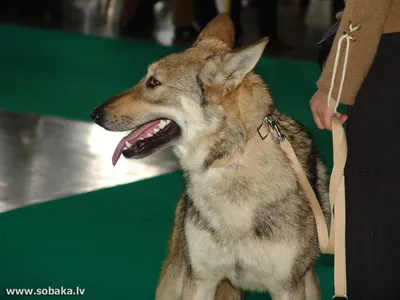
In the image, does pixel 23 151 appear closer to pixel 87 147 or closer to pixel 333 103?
pixel 87 147

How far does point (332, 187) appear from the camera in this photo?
2.66 meters

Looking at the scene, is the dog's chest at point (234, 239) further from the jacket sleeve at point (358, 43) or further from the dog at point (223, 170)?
the jacket sleeve at point (358, 43)

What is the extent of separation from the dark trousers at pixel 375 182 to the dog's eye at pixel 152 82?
757mm

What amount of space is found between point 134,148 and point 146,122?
0.35 feet

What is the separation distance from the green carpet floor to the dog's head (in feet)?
3.48

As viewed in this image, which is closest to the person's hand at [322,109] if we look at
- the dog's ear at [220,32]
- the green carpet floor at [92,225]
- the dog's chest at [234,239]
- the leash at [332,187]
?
the leash at [332,187]

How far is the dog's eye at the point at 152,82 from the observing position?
296 centimetres

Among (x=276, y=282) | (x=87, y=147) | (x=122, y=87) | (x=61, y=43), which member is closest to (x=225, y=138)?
(x=276, y=282)

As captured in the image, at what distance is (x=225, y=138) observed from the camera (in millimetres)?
2842

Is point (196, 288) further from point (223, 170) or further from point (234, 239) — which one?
point (223, 170)

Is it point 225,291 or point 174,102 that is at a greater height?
point 174,102

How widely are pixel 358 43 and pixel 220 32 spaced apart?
0.95 m

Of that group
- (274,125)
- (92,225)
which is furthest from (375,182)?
(92,225)

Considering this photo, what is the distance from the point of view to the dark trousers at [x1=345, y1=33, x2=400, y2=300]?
2494mm
